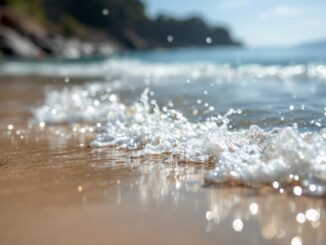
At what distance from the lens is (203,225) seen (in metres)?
1.98

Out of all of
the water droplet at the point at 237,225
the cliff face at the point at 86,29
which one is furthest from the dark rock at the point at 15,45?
the water droplet at the point at 237,225

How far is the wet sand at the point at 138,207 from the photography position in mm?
1888

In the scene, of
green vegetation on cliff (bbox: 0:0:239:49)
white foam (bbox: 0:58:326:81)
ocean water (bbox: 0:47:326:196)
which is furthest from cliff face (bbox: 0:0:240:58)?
ocean water (bbox: 0:47:326:196)

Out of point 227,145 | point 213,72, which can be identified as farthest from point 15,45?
point 227,145

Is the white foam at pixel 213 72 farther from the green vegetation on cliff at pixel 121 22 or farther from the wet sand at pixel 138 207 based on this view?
the green vegetation on cliff at pixel 121 22

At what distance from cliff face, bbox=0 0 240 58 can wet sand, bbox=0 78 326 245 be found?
1505 inches

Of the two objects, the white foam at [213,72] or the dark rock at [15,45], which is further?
the dark rock at [15,45]

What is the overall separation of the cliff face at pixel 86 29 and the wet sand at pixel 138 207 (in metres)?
38.2

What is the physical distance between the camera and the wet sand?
1888 millimetres

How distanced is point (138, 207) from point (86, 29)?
79.7 metres

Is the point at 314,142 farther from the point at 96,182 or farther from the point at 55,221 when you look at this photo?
the point at 55,221

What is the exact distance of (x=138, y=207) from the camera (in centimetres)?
223

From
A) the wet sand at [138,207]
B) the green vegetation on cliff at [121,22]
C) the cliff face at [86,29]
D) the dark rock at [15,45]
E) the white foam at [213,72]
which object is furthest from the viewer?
the green vegetation on cliff at [121,22]

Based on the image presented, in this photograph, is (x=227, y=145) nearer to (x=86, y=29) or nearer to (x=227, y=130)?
(x=227, y=130)
